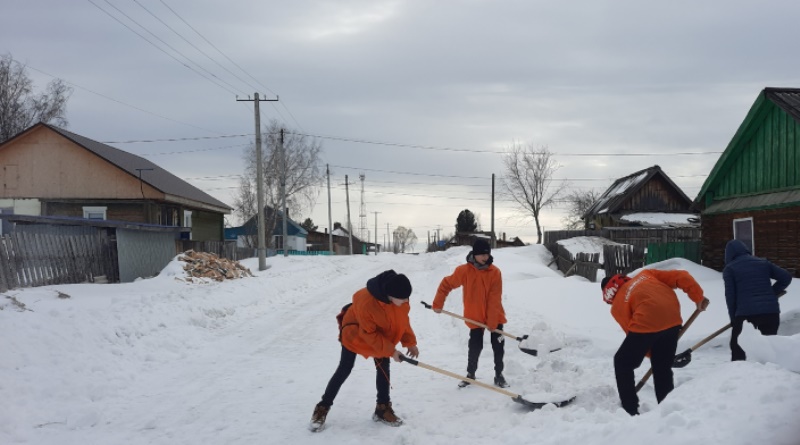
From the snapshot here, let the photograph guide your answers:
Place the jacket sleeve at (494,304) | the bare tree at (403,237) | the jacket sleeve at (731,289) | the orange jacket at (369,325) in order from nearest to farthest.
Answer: the orange jacket at (369,325) → the jacket sleeve at (731,289) → the jacket sleeve at (494,304) → the bare tree at (403,237)

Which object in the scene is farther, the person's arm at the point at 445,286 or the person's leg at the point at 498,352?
the person's arm at the point at 445,286

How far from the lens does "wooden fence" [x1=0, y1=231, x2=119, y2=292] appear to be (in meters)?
12.7

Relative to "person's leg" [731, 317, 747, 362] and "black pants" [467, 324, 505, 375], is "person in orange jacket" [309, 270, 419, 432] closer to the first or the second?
"black pants" [467, 324, 505, 375]

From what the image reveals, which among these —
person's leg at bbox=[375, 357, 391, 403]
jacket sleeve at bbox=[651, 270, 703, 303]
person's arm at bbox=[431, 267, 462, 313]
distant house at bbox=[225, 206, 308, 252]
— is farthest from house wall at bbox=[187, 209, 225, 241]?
jacket sleeve at bbox=[651, 270, 703, 303]

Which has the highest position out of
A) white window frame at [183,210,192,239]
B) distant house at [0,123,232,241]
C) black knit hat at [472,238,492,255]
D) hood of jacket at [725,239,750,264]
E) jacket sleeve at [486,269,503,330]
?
distant house at [0,123,232,241]

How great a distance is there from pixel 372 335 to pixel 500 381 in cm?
221

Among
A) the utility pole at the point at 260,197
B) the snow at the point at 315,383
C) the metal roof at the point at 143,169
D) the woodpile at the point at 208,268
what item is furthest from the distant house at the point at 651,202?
the metal roof at the point at 143,169

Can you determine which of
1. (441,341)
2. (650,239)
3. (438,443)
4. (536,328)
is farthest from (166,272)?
(650,239)

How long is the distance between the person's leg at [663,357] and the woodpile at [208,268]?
14.9m

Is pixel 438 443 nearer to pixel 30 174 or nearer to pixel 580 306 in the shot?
pixel 580 306

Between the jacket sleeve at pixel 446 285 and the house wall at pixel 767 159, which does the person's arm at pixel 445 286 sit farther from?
the house wall at pixel 767 159

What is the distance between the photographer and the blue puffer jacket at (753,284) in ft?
21.6

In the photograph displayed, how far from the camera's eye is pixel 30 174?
2852cm

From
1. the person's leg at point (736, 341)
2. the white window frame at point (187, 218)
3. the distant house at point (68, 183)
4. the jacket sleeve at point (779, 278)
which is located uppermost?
the distant house at point (68, 183)
